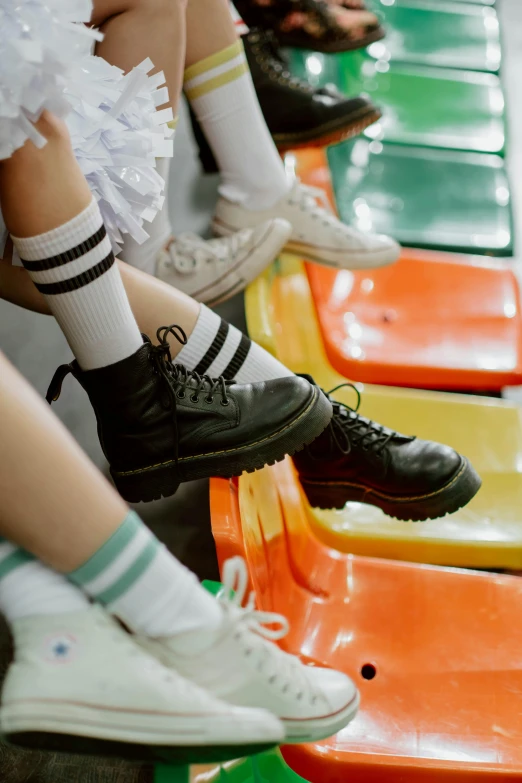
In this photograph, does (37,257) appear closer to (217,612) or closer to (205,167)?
(217,612)

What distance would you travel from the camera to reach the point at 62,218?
79 centimetres

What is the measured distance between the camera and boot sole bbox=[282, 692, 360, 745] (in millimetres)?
725

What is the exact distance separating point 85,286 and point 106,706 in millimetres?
393

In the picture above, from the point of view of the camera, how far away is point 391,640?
107 cm

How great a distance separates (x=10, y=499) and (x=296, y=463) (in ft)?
1.78

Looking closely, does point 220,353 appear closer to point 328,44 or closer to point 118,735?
point 118,735

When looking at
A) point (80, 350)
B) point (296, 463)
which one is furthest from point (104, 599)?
point (296, 463)

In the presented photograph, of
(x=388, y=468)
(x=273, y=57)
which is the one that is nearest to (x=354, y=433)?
(x=388, y=468)

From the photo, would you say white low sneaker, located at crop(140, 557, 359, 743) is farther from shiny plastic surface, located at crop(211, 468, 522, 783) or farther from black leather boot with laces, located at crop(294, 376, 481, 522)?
black leather boot with laces, located at crop(294, 376, 481, 522)

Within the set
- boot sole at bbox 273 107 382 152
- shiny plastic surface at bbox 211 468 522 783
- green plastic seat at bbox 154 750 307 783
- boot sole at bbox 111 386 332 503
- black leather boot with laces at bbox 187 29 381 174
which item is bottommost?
shiny plastic surface at bbox 211 468 522 783

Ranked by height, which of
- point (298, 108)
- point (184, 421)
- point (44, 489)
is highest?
point (44, 489)

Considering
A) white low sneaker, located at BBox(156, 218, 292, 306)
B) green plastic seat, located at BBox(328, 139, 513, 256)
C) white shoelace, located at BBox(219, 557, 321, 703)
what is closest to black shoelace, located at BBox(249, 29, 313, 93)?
green plastic seat, located at BBox(328, 139, 513, 256)

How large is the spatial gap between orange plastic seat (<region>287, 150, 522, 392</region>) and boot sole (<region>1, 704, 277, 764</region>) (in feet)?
3.21

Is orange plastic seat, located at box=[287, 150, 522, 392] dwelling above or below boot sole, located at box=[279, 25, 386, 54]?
Result: below
